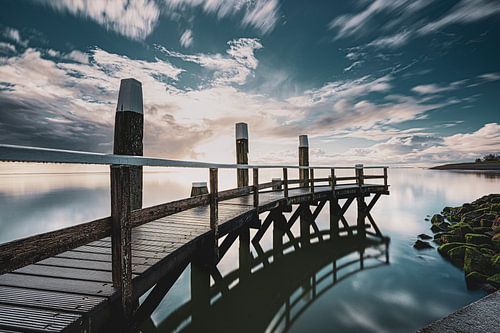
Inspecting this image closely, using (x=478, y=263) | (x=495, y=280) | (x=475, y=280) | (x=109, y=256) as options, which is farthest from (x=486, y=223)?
(x=109, y=256)

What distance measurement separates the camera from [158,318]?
14.5 ft

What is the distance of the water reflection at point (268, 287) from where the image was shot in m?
4.27

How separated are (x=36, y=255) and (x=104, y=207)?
78.4ft

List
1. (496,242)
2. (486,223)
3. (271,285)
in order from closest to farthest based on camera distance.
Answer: (271,285), (496,242), (486,223)

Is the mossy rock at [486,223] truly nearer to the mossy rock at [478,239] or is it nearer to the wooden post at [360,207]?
the mossy rock at [478,239]

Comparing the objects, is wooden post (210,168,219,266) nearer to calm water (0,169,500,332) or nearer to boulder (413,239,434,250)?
calm water (0,169,500,332)

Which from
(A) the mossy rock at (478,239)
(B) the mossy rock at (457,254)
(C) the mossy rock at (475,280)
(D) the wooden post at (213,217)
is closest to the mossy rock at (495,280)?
(C) the mossy rock at (475,280)

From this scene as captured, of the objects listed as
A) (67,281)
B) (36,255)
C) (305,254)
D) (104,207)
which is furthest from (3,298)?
(104,207)

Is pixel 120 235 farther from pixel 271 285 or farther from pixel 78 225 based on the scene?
pixel 271 285

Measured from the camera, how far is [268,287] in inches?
220

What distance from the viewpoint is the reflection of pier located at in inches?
169

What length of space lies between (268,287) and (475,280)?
4632 millimetres

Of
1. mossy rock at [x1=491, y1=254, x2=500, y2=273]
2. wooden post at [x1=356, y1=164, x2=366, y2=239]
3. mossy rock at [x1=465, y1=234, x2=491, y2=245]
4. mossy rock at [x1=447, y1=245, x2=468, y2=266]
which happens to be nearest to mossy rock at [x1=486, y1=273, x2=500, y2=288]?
mossy rock at [x1=491, y1=254, x2=500, y2=273]

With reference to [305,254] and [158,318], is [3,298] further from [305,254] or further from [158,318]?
[305,254]
